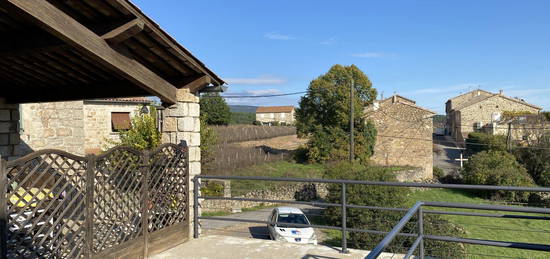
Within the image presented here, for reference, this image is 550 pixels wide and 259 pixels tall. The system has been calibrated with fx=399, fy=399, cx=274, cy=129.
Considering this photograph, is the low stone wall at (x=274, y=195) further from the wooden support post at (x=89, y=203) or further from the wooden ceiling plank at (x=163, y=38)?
the wooden support post at (x=89, y=203)

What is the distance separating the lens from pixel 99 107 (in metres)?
21.8

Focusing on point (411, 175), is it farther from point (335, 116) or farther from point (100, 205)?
point (100, 205)

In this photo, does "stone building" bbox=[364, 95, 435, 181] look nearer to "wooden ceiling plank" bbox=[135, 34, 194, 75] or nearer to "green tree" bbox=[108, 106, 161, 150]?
"green tree" bbox=[108, 106, 161, 150]

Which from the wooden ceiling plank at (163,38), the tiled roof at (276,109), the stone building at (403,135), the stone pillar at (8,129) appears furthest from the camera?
the tiled roof at (276,109)

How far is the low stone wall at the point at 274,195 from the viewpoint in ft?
59.2

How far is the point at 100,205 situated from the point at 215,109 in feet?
129

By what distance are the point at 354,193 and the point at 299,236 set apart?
2736mm

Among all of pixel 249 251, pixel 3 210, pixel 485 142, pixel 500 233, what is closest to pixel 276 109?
pixel 485 142

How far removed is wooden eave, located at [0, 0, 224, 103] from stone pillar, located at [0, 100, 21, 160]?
0.80m

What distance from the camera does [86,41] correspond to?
4023 mm

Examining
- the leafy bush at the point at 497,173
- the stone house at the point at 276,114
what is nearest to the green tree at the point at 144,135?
the leafy bush at the point at 497,173

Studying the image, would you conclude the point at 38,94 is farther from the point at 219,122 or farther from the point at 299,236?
the point at 219,122

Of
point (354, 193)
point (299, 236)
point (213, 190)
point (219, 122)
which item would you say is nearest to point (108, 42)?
point (299, 236)

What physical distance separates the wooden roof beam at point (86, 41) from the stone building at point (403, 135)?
26.7m
